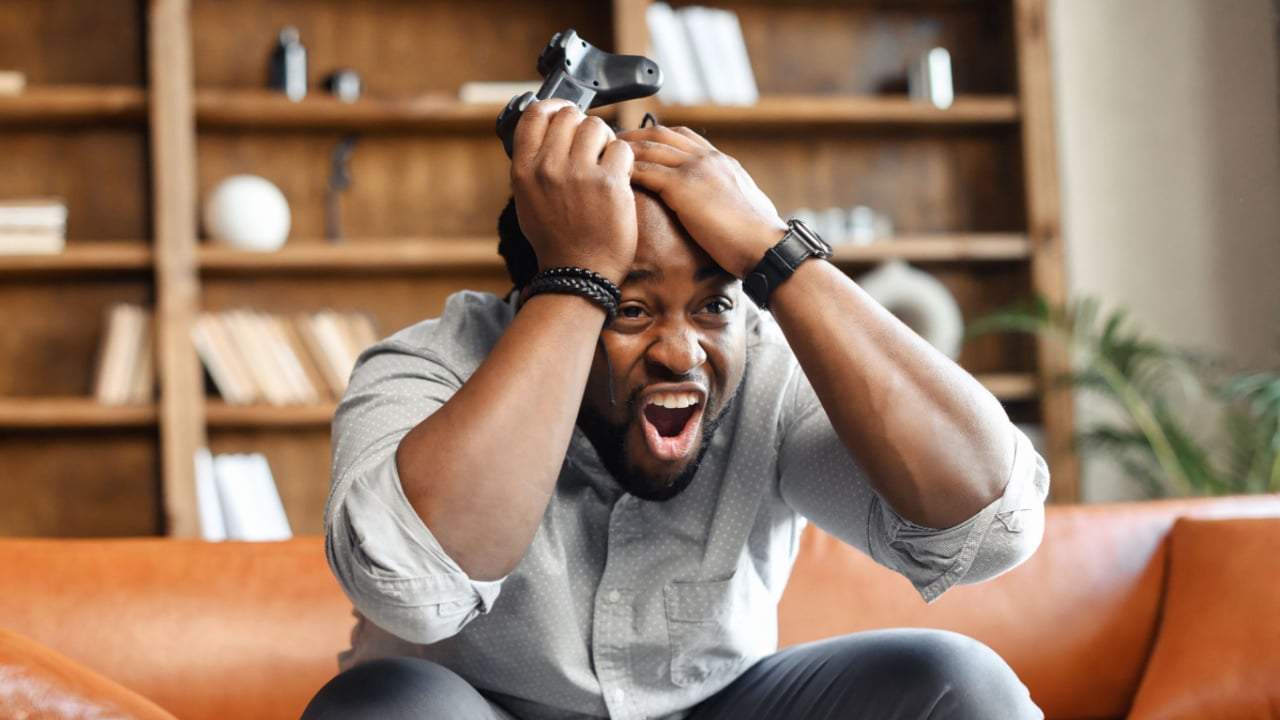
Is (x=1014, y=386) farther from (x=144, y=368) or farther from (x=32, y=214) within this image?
(x=32, y=214)

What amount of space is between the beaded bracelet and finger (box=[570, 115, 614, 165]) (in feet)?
0.31

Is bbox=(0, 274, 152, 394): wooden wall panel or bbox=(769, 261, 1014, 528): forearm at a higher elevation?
bbox=(769, 261, 1014, 528): forearm

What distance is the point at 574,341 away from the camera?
988 mm

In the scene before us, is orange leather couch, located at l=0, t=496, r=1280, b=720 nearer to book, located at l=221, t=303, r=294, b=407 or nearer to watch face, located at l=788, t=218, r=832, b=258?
watch face, located at l=788, t=218, r=832, b=258

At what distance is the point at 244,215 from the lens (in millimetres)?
2965

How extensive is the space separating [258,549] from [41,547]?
27 centimetres

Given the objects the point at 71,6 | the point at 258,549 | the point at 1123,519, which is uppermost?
the point at 71,6

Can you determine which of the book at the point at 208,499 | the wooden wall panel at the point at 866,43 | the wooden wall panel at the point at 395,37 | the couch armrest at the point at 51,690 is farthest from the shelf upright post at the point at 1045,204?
the couch armrest at the point at 51,690

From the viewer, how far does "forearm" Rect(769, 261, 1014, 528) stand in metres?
0.99

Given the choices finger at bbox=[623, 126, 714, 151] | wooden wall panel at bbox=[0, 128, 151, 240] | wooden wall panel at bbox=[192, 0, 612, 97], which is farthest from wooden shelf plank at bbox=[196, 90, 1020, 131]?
finger at bbox=[623, 126, 714, 151]

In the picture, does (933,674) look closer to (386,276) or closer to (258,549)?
(258,549)

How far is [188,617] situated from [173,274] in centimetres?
159

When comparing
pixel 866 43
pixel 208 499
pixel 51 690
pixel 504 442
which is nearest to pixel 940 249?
pixel 866 43

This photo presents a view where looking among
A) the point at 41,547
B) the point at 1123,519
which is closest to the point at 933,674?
the point at 1123,519
